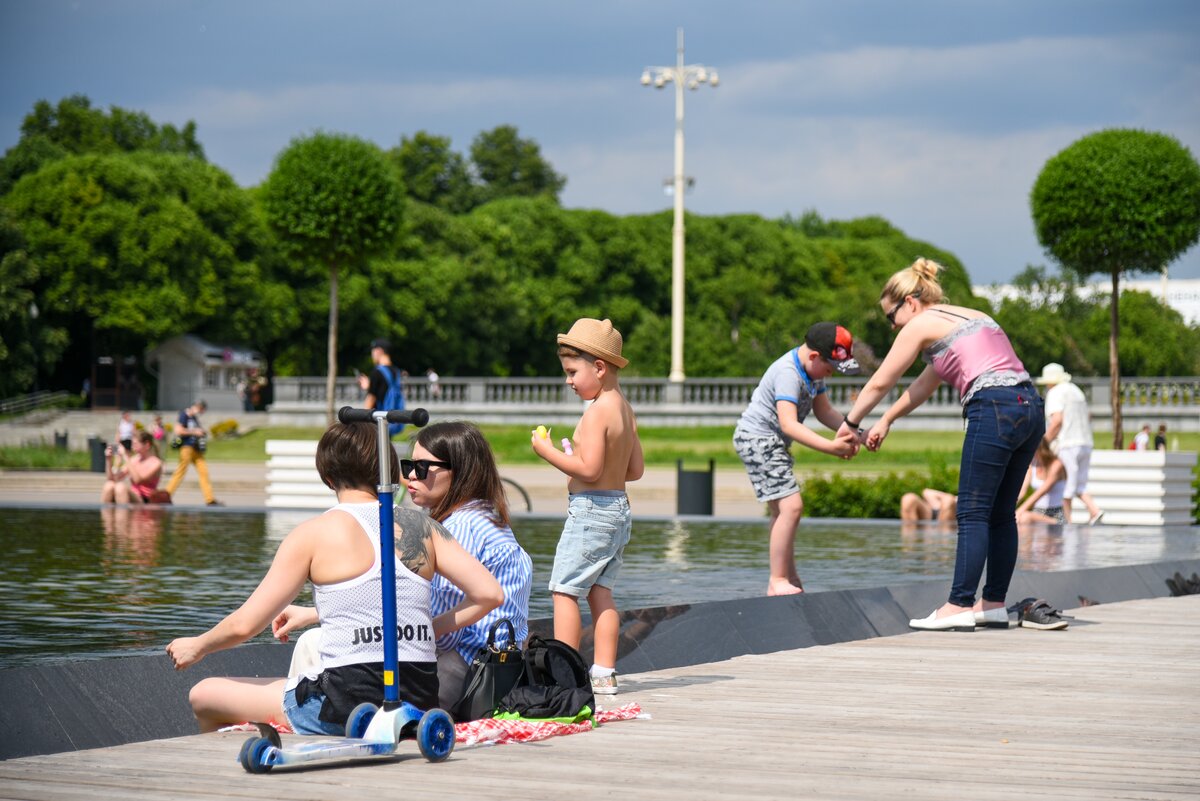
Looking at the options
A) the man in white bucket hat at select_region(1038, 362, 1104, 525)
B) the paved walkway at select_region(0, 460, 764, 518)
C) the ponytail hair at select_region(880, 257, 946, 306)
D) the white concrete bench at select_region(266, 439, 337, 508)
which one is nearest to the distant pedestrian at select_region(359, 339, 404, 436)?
the white concrete bench at select_region(266, 439, 337, 508)

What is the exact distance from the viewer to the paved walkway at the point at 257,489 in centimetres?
2677

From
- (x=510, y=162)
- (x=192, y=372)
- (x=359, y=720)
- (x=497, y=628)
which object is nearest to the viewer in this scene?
(x=359, y=720)

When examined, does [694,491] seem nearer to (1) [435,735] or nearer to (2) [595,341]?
(2) [595,341]

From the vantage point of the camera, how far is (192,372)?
6506 centimetres

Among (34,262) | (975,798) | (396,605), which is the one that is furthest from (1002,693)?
(34,262)

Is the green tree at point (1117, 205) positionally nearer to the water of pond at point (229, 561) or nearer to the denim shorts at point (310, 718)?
the water of pond at point (229, 561)

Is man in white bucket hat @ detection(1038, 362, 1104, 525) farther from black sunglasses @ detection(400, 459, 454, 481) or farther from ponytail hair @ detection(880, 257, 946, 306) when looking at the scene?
black sunglasses @ detection(400, 459, 454, 481)

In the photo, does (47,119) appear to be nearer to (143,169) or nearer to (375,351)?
(143,169)

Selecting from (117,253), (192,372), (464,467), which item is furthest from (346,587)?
(192,372)

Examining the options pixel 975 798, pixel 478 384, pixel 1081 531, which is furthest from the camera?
pixel 478 384

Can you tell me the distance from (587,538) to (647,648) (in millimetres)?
1123

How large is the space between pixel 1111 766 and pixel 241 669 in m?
2.90

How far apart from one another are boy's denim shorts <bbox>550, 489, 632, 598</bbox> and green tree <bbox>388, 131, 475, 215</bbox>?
79.1 m

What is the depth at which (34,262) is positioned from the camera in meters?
58.6
